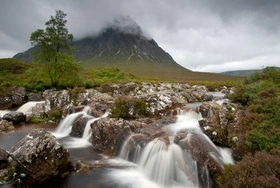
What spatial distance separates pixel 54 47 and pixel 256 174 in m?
37.2

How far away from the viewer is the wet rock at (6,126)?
21.3m

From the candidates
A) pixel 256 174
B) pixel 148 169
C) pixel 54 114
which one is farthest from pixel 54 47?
pixel 256 174

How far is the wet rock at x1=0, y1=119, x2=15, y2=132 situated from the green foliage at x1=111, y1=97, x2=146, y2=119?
1308 centimetres

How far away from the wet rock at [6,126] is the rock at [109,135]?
12521 mm

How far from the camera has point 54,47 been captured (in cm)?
3453

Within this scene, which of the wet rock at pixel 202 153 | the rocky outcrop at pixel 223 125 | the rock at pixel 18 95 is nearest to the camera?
the wet rock at pixel 202 153

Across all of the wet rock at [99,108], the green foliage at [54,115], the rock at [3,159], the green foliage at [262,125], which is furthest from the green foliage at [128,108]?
the green foliage at [262,125]

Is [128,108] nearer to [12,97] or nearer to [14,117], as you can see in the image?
[14,117]

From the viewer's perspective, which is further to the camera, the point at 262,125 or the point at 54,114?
the point at 54,114

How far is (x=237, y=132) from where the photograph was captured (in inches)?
524

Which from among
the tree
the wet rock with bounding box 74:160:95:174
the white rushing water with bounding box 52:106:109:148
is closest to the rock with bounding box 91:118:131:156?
the white rushing water with bounding box 52:106:109:148

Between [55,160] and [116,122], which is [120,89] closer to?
[116,122]

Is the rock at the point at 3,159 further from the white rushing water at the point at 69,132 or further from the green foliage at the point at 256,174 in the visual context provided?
the green foliage at the point at 256,174

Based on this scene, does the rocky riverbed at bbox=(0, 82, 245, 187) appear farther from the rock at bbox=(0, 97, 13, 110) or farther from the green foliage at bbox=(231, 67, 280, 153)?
the rock at bbox=(0, 97, 13, 110)
